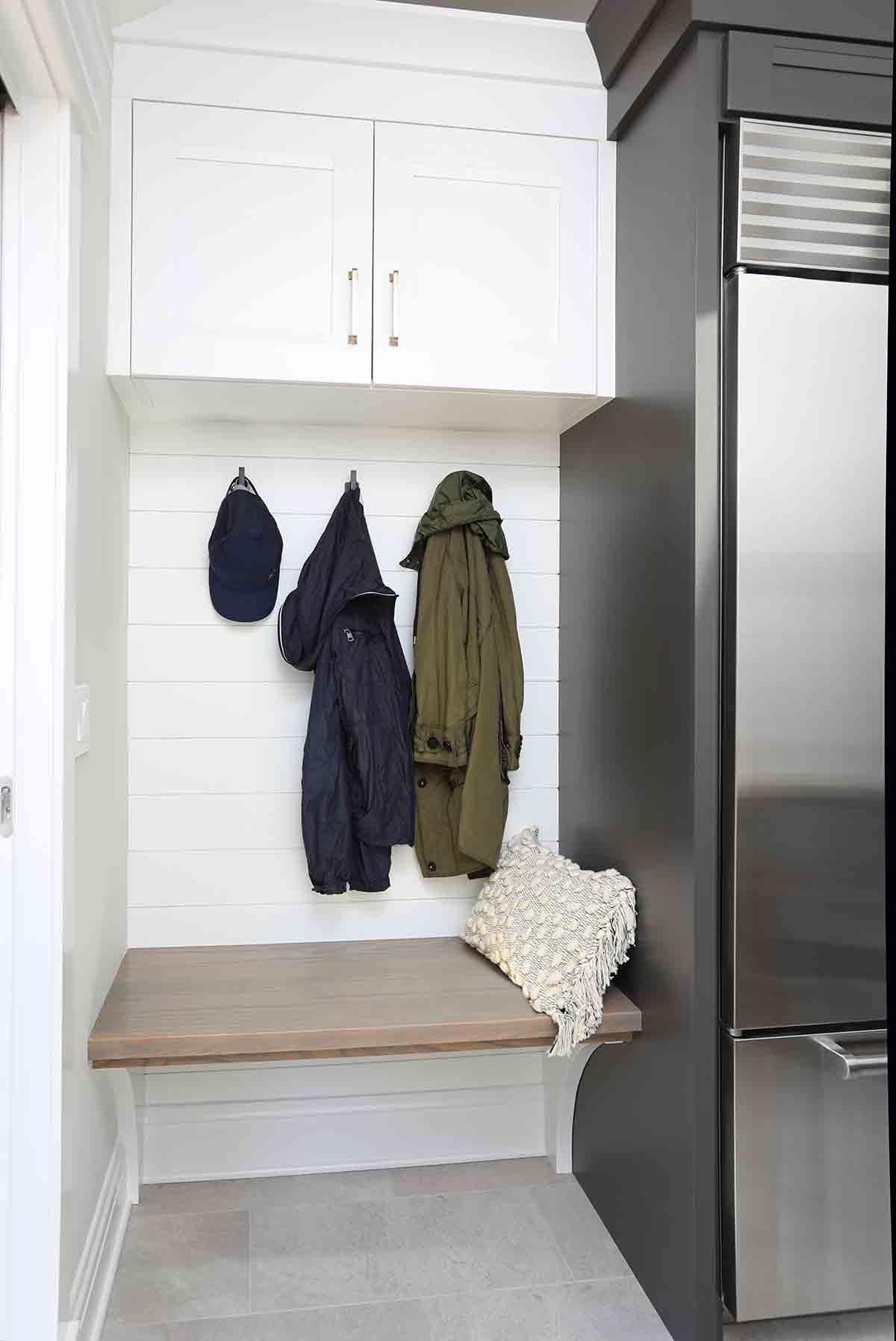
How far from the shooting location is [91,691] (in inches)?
73.5

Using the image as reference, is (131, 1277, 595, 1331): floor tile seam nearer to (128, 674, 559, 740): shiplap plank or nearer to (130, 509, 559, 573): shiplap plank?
(128, 674, 559, 740): shiplap plank

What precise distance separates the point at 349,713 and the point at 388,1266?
1169 millimetres

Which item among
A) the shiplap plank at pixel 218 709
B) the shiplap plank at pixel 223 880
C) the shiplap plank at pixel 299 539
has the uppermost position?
the shiplap plank at pixel 299 539

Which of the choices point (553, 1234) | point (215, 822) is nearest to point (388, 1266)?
point (553, 1234)

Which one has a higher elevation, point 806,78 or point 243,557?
point 806,78

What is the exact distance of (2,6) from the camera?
1.32m

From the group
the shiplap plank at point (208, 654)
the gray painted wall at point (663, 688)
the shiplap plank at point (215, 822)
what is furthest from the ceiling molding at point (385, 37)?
the shiplap plank at point (215, 822)

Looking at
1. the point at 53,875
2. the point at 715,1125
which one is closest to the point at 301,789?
the point at 53,875

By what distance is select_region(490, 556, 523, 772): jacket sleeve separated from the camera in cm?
237

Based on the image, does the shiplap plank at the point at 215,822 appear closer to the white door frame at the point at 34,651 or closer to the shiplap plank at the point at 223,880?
the shiplap plank at the point at 223,880

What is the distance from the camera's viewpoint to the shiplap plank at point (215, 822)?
236 centimetres

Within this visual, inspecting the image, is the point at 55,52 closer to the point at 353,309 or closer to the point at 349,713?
the point at 353,309

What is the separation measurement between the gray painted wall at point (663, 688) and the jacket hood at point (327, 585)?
0.54 m

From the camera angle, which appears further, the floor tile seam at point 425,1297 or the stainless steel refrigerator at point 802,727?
the floor tile seam at point 425,1297
